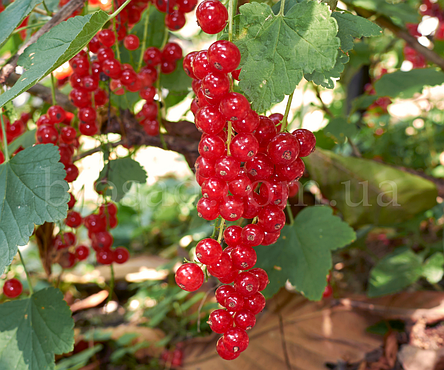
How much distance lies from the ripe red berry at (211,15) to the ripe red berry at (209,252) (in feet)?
0.83

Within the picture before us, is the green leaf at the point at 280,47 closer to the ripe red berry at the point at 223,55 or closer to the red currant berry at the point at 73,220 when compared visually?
the ripe red berry at the point at 223,55

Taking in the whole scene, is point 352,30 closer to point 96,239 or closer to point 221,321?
point 221,321

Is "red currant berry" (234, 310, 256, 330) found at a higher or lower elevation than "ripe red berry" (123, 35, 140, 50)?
lower

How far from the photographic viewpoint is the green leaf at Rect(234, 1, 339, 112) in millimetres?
398

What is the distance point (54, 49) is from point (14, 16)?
18 centimetres

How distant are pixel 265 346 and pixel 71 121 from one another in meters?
0.90

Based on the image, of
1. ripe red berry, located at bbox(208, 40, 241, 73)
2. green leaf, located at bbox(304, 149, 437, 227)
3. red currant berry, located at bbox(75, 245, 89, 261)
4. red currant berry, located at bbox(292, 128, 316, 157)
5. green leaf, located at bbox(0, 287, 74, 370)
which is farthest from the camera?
green leaf, located at bbox(304, 149, 437, 227)

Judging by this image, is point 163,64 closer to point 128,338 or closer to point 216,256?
point 216,256

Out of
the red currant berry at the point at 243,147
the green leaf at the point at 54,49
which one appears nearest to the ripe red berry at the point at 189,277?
the red currant berry at the point at 243,147

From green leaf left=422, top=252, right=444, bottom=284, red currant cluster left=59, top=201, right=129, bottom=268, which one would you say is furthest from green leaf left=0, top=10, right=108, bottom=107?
green leaf left=422, top=252, right=444, bottom=284

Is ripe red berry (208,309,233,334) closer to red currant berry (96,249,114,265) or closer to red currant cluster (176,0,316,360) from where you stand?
red currant cluster (176,0,316,360)

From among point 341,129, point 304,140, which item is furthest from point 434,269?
point 304,140

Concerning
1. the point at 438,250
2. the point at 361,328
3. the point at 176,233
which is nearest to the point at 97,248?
the point at 361,328

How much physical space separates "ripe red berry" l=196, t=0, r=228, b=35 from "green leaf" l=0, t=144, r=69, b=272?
330mm
